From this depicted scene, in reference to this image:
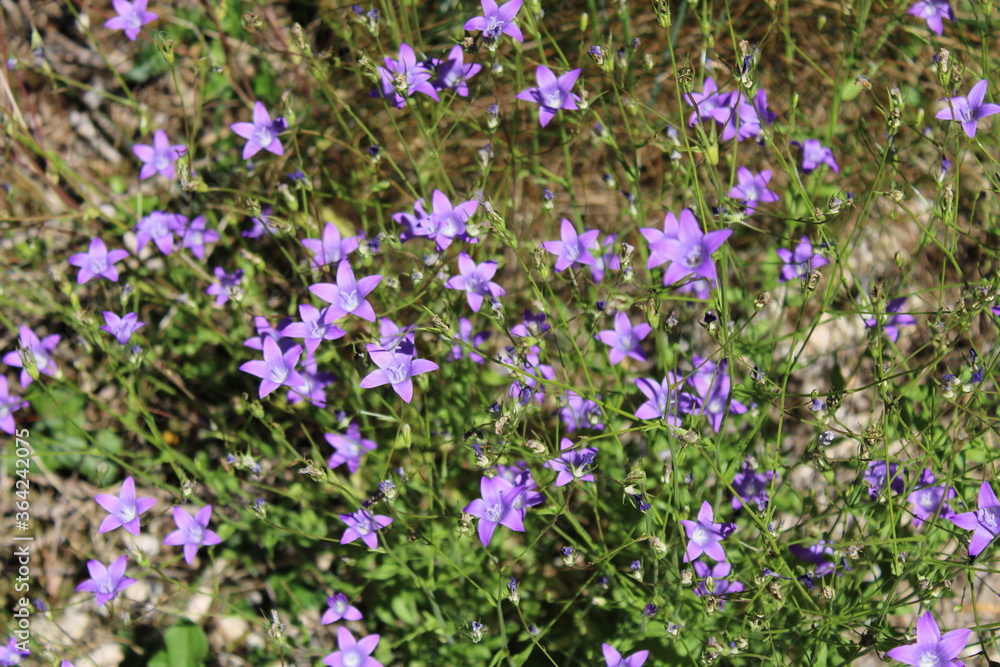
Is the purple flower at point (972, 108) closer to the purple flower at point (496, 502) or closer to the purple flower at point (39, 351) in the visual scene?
the purple flower at point (496, 502)

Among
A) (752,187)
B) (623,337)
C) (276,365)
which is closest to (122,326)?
(276,365)

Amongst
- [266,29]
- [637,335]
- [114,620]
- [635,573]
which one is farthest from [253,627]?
[266,29]

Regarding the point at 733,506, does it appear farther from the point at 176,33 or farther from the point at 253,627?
the point at 176,33

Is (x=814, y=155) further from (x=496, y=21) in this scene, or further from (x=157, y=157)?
(x=157, y=157)

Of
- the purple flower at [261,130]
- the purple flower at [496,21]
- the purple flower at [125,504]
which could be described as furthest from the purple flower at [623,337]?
the purple flower at [125,504]

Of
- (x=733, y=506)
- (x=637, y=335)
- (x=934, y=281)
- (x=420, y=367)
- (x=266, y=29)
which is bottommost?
(x=934, y=281)

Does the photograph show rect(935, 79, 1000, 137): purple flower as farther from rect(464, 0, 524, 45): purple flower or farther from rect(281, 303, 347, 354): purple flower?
rect(281, 303, 347, 354): purple flower
